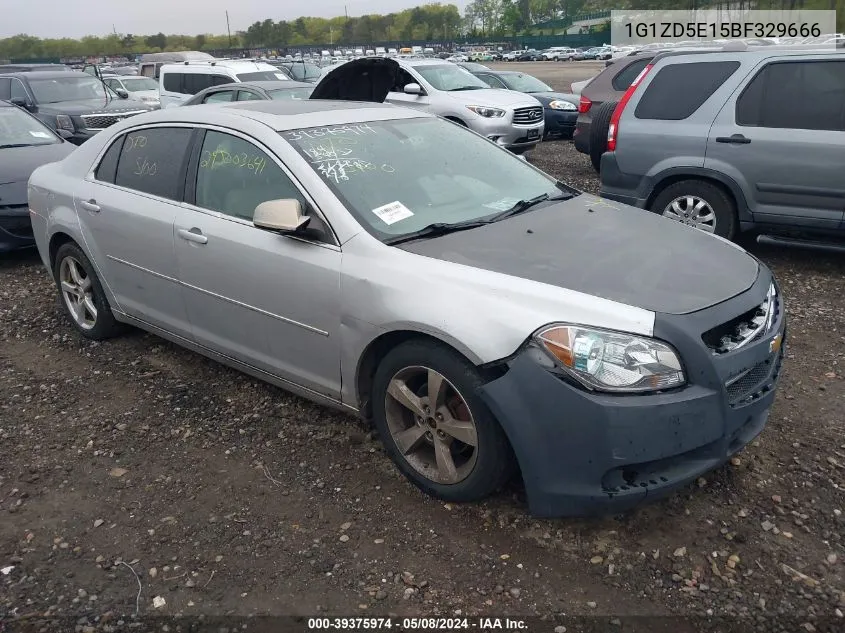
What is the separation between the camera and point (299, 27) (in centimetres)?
14388

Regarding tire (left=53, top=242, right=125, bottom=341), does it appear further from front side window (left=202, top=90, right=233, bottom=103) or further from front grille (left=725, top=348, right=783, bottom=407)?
front side window (left=202, top=90, right=233, bottom=103)

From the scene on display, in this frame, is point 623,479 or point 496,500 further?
point 496,500

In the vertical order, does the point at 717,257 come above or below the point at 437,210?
below

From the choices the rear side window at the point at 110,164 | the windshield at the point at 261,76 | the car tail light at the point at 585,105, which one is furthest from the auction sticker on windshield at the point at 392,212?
the windshield at the point at 261,76

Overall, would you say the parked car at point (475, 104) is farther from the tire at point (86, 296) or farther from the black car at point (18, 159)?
the tire at point (86, 296)

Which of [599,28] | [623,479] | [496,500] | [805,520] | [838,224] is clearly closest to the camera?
[623,479]

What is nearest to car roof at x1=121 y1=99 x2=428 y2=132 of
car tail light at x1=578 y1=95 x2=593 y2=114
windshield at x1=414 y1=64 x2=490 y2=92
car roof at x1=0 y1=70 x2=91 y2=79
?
car tail light at x1=578 y1=95 x2=593 y2=114

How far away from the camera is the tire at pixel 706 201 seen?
19.6 feet

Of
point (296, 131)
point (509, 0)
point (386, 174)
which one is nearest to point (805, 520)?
point (386, 174)

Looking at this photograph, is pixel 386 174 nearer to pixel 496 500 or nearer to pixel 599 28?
pixel 496 500

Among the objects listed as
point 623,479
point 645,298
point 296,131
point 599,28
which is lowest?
point 623,479

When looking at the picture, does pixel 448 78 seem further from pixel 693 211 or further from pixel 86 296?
pixel 86 296

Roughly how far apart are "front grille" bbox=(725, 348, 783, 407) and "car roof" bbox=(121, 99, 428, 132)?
7.57 feet

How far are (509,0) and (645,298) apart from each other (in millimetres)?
140823
